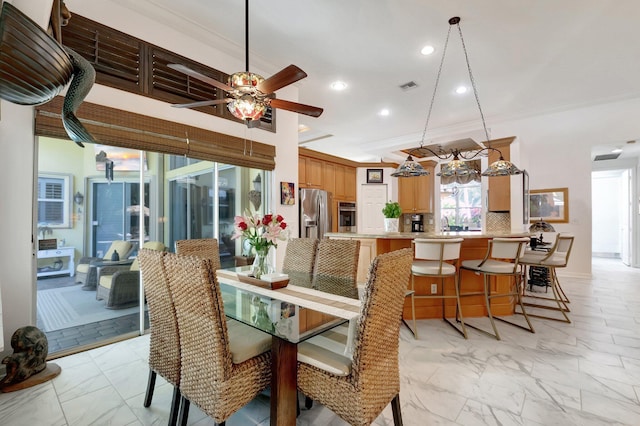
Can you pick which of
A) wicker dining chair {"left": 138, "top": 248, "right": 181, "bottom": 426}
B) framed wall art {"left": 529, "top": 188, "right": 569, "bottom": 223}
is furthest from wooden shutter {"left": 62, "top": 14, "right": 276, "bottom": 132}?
framed wall art {"left": 529, "top": 188, "right": 569, "bottom": 223}

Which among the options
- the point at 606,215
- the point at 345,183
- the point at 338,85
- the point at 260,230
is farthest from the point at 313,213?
the point at 606,215

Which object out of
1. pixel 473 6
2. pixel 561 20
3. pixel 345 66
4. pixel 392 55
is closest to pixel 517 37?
pixel 561 20

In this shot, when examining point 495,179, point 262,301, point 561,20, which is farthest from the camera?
point 495,179

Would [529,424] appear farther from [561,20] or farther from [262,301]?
[561,20]

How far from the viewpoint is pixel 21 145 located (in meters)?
2.13

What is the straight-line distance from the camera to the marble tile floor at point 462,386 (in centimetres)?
171

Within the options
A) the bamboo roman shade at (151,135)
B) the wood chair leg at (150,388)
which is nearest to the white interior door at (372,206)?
the bamboo roman shade at (151,135)

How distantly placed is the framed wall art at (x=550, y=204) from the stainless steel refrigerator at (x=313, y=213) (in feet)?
15.0

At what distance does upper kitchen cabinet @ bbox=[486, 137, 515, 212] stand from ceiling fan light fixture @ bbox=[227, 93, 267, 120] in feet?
15.4

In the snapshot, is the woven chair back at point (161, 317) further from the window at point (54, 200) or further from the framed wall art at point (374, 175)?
the framed wall art at point (374, 175)

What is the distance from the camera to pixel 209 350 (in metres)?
1.30

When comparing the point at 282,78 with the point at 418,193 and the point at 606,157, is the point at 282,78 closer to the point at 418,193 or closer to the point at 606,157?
the point at 418,193

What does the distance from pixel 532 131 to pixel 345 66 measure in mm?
4454

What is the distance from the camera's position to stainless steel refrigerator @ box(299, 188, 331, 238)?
4688mm
